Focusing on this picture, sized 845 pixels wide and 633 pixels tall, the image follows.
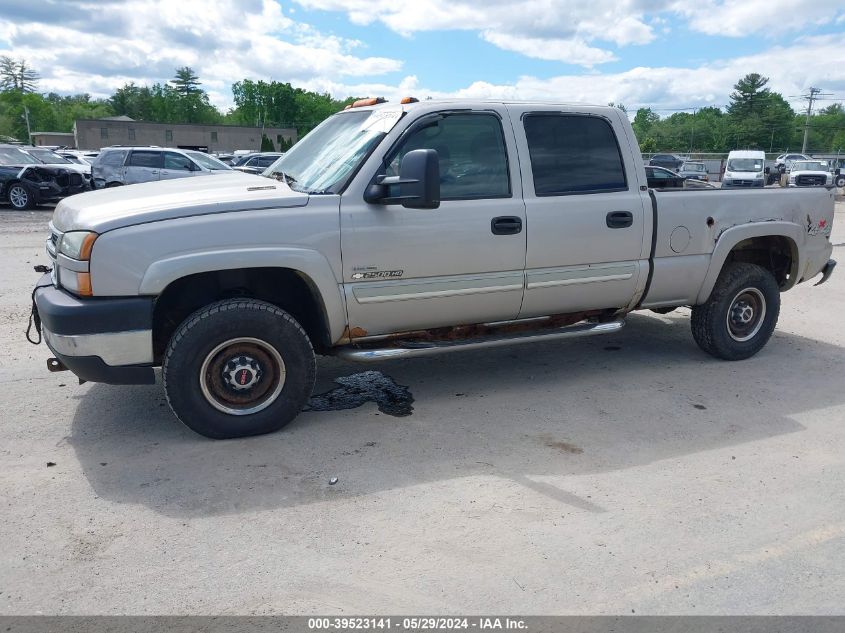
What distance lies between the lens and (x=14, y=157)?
753 inches

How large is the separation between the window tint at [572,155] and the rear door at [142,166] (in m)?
13.8

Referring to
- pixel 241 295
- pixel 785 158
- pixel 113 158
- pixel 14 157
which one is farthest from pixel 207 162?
pixel 785 158

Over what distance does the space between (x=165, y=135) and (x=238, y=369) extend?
87915mm

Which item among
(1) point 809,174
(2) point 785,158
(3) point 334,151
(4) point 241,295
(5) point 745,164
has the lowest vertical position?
(4) point 241,295

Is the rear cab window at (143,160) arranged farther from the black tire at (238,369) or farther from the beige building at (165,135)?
the beige building at (165,135)

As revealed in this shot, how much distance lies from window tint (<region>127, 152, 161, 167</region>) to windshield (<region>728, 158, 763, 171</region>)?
25740mm

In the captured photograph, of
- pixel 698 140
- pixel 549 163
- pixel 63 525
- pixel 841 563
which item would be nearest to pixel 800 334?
pixel 549 163

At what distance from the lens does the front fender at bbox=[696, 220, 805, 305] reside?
5562mm

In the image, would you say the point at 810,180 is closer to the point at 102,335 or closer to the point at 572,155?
the point at 572,155

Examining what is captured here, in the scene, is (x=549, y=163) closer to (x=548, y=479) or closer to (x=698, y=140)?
(x=548, y=479)

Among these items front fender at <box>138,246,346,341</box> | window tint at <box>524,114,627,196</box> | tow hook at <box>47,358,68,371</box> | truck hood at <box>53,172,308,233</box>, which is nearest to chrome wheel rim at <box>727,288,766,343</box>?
window tint at <box>524,114,627,196</box>

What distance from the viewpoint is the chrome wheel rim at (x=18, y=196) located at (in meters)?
17.8

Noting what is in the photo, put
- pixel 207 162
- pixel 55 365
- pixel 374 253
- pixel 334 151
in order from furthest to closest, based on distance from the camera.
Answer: pixel 207 162, pixel 334 151, pixel 374 253, pixel 55 365

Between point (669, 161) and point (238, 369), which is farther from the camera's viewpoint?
point (669, 161)
